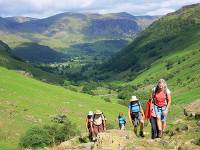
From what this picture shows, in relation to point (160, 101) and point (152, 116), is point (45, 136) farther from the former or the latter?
point (160, 101)

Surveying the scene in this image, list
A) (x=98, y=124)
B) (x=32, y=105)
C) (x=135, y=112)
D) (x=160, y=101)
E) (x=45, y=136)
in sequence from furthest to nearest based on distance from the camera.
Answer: (x=32, y=105) → (x=45, y=136) → (x=98, y=124) → (x=135, y=112) → (x=160, y=101)

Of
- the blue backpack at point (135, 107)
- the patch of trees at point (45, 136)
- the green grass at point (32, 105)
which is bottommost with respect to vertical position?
the patch of trees at point (45, 136)

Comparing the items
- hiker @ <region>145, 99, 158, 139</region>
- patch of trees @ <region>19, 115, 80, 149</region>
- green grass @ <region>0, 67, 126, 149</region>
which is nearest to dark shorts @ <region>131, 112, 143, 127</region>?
hiker @ <region>145, 99, 158, 139</region>

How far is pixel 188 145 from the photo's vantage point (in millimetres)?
23594

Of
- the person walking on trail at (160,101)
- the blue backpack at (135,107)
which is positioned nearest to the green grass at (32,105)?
the blue backpack at (135,107)

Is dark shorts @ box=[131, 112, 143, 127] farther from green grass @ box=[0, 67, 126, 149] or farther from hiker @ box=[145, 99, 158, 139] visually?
green grass @ box=[0, 67, 126, 149]

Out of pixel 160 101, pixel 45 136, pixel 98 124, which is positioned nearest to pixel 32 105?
pixel 45 136

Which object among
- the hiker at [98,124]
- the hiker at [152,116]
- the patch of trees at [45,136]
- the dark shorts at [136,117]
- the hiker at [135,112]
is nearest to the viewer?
the hiker at [152,116]

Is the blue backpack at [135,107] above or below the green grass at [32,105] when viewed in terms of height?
below

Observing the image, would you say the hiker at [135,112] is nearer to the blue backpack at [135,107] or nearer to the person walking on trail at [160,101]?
the blue backpack at [135,107]

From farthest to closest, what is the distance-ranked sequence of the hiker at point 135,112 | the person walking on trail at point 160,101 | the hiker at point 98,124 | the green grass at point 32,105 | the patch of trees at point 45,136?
the green grass at point 32,105 < the patch of trees at point 45,136 < the hiker at point 98,124 < the hiker at point 135,112 < the person walking on trail at point 160,101

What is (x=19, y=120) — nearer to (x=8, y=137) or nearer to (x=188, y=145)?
(x=8, y=137)

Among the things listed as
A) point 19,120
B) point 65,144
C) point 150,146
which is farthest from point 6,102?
point 150,146

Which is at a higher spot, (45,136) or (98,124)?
(98,124)
